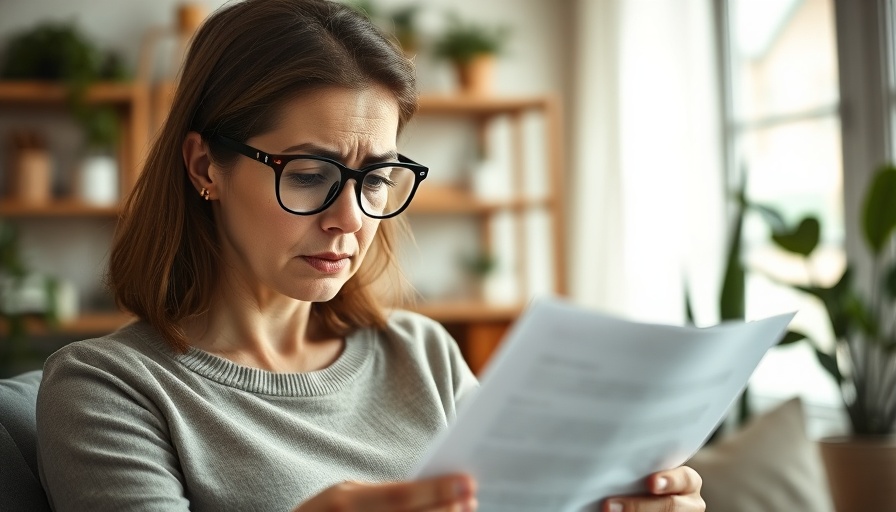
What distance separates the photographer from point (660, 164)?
3.75 m

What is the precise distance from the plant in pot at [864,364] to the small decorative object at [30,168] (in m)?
2.79

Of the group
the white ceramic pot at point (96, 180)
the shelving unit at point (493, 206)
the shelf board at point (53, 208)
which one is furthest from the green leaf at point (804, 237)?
the white ceramic pot at point (96, 180)

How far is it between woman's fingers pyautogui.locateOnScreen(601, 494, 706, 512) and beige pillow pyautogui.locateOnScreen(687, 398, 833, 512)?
0.89 m

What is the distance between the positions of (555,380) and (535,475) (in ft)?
0.43

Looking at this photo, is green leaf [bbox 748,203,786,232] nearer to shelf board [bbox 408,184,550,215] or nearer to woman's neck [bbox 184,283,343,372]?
woman's neck [bbox 184,283,343,372]

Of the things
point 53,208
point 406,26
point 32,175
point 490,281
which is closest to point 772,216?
point 490,281

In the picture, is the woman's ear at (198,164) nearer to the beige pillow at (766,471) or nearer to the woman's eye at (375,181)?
the woman's eye at (375,181)

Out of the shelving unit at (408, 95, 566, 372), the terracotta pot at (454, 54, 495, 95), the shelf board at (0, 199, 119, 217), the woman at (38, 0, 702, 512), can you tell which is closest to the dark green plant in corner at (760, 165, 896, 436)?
the woman at (38, 0, 702, 512)

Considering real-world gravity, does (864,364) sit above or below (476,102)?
below

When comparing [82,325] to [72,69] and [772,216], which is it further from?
[772,216]

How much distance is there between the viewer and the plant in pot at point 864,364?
2.15 meters

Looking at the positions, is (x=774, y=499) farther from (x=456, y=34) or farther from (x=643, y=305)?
(x=456, y=34)

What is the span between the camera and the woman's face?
4.02 ft

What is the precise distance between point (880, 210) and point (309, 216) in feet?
5.15
